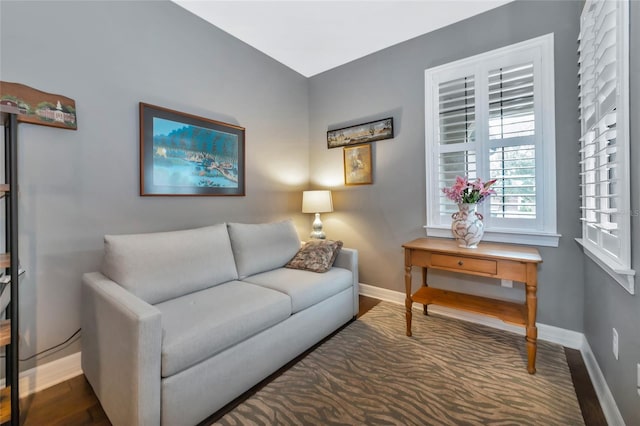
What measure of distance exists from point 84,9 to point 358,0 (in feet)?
6.36

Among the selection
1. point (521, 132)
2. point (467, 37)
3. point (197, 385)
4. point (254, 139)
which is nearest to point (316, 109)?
point (254, 139)

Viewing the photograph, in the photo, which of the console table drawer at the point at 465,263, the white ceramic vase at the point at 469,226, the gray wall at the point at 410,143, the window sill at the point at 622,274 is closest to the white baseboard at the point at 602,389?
the gray wall at the point at 410,143

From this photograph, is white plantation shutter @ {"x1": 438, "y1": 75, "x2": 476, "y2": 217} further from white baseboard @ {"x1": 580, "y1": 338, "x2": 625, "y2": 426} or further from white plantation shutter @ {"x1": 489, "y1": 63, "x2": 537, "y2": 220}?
white baseboard @ {"x1": 580, "y1": 338, "x2": 625, "y2": 426}

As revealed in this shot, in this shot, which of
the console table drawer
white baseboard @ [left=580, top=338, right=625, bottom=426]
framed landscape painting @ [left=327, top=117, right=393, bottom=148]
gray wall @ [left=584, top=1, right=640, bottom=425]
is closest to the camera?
gray wall @ [left=584, top=1, right=640, bottom=425]

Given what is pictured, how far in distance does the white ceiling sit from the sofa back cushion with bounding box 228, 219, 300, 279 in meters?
1.83

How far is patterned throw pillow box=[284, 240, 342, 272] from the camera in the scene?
2.42 meters

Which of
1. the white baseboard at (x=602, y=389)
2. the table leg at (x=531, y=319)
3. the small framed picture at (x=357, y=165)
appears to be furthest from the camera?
the small framed picture at (x=357, y=165)

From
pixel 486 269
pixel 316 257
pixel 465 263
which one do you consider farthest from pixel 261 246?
pixel 486 269

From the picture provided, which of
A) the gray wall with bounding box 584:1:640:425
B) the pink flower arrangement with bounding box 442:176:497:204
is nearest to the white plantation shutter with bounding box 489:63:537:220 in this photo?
the pink flower arrangement with bounding box 442:176:497:204

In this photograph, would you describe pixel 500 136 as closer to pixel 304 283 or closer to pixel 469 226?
pixel 469 226

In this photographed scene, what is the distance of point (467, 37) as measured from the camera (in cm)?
245

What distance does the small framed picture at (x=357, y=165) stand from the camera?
120 inches

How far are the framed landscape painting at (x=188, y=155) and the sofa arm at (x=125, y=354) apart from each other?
948 millimetres

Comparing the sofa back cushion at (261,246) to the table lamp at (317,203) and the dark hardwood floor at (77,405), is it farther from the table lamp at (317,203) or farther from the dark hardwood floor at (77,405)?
the dark hardwood floor at (77,405)
